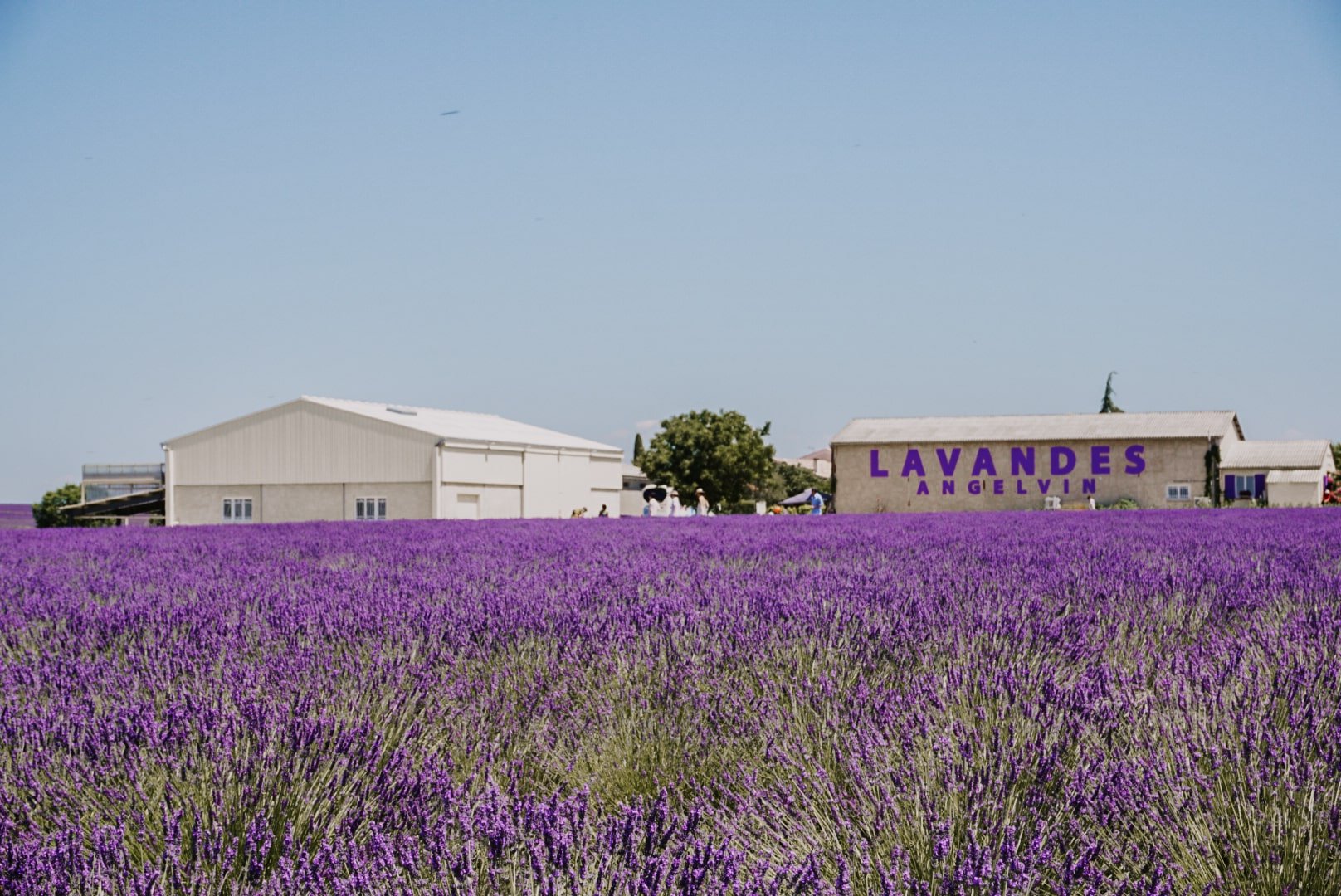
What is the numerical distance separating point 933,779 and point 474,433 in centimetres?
2992

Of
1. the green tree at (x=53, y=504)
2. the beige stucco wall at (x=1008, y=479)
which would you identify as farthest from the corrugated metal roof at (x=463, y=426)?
the green tree at (x=53, y=504)

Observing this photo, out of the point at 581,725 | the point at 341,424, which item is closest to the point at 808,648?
the point at 581,725

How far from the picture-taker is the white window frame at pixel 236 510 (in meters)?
30.7

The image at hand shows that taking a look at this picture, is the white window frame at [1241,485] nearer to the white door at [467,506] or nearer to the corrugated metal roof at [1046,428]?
the corrugated metal roof at [1046,428]

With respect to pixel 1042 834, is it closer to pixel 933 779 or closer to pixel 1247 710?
pixel 933 779

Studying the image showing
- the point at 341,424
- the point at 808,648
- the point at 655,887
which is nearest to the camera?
the point at 655,887

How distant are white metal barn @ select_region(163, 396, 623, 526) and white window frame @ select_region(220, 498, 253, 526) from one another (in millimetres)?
30

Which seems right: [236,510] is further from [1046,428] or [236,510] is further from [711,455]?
[711,455]

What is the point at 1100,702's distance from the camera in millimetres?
2662

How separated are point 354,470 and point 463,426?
172 inches

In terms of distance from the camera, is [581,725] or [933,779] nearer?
[933,779]

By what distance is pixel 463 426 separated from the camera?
33.2 metres

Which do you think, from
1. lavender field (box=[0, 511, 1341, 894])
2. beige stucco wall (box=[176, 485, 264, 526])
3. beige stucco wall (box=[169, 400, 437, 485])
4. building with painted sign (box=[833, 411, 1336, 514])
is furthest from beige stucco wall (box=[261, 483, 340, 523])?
lavender field (box=[0, 511, 1341, 894])

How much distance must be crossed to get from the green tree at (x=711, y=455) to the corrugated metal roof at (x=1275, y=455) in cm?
2215
